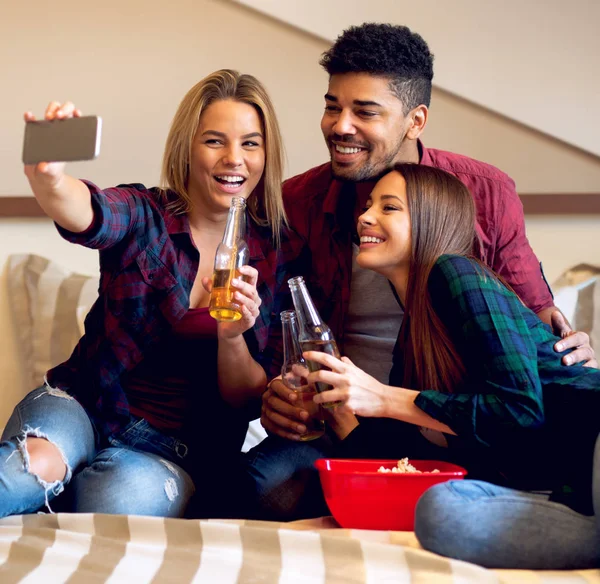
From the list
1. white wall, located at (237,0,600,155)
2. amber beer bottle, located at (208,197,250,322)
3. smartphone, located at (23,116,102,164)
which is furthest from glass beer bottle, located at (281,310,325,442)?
white wall, located at (237,0,600,155)

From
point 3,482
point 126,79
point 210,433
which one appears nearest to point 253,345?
point 210,433

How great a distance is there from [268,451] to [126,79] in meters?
1.21

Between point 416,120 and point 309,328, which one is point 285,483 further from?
point 416,120

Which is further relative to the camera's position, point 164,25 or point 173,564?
point 164,25

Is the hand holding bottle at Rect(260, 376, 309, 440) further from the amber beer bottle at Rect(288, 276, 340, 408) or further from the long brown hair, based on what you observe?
the long brown hair

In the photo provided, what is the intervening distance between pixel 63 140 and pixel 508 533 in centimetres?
80

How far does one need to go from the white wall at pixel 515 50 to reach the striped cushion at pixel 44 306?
3.05 ft

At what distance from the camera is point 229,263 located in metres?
1.51

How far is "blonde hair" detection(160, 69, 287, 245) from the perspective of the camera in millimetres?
1630

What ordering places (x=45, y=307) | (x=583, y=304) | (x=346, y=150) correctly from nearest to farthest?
(x=346, y=150) → (x=583, y=304) → (x=45, y=307)

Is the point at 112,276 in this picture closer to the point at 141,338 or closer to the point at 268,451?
the point at 141,338

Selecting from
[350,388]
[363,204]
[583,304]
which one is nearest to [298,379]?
[350,388]

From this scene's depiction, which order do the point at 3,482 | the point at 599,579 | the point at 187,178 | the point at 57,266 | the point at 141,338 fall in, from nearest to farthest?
the point at 599,579
the point at 3,482
the point at 141,338
the point at 187,178
the point at 57,266

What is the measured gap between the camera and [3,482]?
1349 mm
